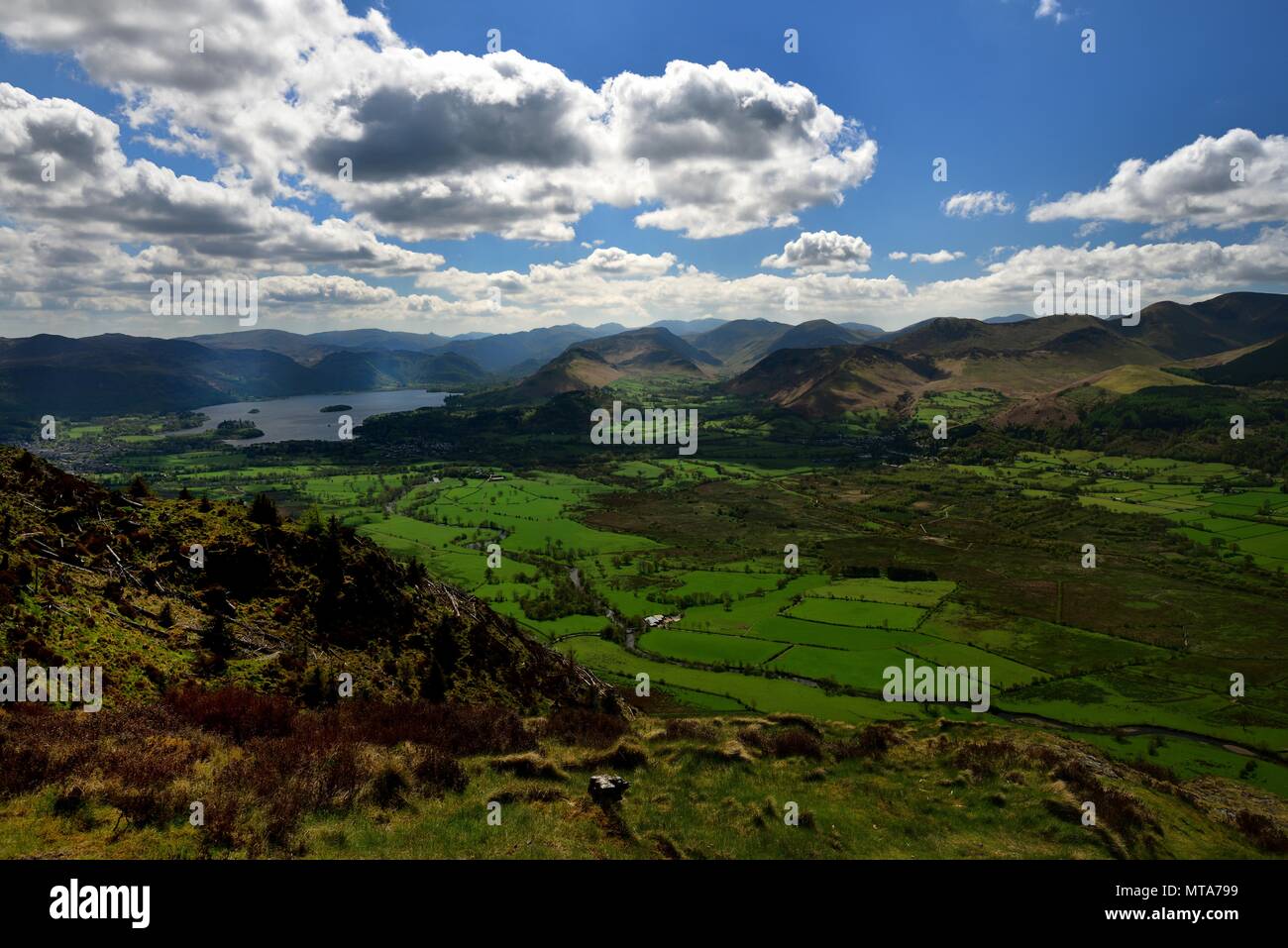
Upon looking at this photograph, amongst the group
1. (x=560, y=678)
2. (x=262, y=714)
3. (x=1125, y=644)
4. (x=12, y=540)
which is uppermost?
(x=12, y=540)

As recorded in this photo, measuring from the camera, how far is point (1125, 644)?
82000 millimetres

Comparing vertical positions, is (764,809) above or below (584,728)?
below

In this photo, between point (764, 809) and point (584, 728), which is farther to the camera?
point (584, 728)

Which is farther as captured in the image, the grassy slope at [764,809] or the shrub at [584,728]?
the shrub at [584,728]

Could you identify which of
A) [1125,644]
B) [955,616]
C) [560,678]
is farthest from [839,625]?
[560,678]

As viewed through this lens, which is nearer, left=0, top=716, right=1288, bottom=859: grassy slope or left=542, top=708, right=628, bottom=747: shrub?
left=0, top=716, right=1288, bottom=859: grassy slope

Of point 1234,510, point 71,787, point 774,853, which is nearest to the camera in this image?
point 71,787

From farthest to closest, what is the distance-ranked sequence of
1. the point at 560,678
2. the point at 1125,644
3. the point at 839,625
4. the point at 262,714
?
the point at 839,625
the point at 1125,644
the point at 560,678
the point at 262,714

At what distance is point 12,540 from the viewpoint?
22.4m
